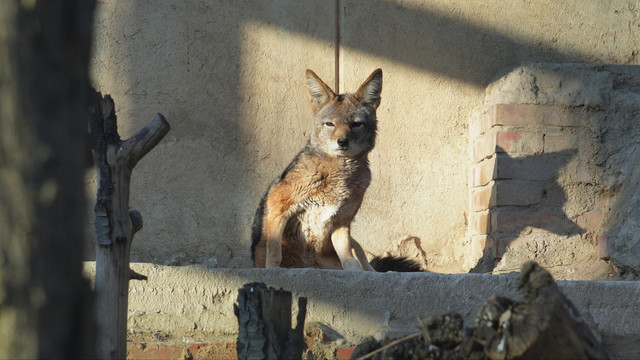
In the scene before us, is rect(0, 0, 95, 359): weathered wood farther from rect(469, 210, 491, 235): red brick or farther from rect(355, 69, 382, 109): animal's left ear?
rect(469, 210, 491, 235): red brick

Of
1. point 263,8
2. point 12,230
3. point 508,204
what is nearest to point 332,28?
point 263,8

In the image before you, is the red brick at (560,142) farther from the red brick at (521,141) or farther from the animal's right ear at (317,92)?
the animal's right ear at (317,92)

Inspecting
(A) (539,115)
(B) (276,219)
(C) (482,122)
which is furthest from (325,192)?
(A) (539,115)

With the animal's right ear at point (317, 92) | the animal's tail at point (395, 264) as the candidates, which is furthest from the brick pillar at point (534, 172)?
the animal's right ear at point (317, 92)

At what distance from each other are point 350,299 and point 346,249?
5.07 feet

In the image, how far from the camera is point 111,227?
9.23 feet

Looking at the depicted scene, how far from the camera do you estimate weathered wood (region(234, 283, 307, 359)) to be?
2568mm

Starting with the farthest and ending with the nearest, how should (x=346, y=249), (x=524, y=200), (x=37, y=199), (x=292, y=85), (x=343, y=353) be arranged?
(x=292, y=85), (x=524, y=200), (x=346, y=249), (x=343, y=353), (x=37, y=199)

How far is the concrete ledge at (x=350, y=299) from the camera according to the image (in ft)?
11.6

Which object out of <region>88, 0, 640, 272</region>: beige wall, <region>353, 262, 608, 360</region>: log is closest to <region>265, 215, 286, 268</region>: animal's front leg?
<region>88, 0, 640, 272</region>: beige wall

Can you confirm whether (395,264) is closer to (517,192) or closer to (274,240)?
(274,240)

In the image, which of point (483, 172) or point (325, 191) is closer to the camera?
point (325, 191)

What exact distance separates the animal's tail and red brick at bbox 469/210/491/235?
0.57 m

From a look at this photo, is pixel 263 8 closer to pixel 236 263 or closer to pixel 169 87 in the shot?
pixel 169 87
